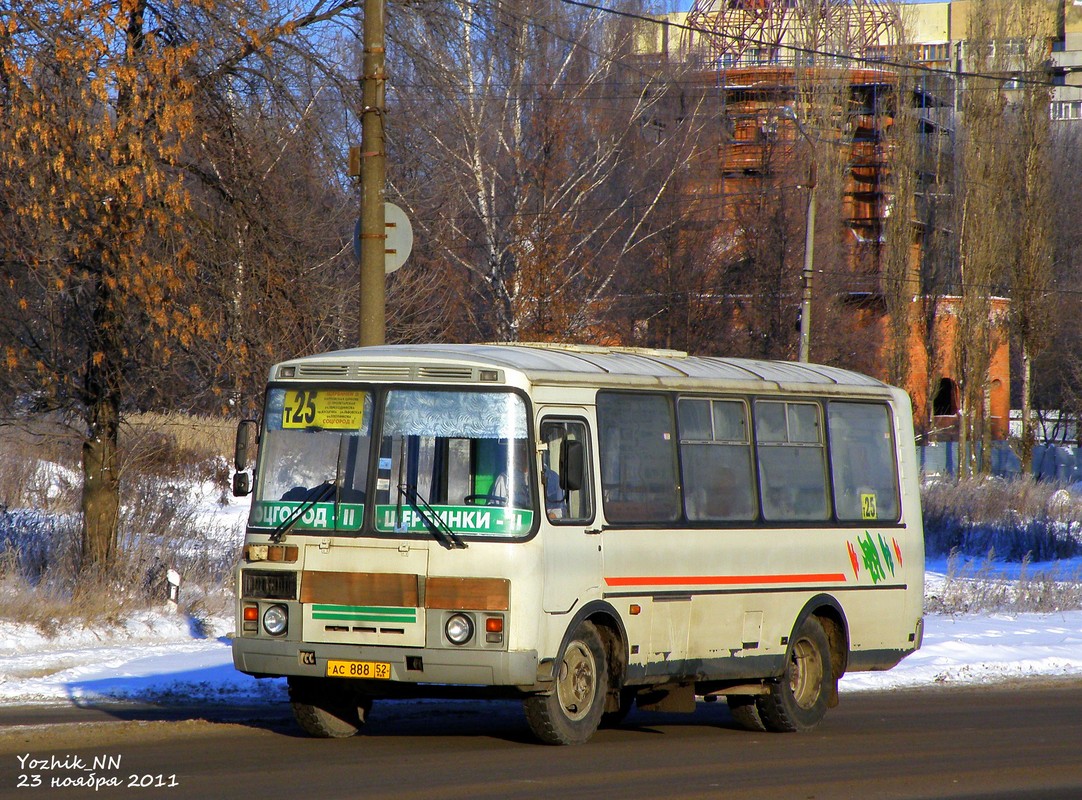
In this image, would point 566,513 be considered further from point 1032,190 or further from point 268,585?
point 1032,190

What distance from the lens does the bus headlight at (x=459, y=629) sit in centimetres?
969

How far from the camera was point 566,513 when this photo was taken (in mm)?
10250

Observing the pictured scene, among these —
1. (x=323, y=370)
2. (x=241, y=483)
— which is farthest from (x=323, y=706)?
(x=323, y=370)

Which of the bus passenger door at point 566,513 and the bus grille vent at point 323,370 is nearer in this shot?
the bus passenger door at point 566,513

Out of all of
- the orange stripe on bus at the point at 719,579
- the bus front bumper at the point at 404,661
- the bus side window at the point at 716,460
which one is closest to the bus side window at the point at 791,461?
the bus side window at the point at 716,460

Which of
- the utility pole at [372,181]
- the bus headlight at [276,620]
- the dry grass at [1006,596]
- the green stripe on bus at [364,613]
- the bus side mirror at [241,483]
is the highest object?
the utility pole at [372,181]

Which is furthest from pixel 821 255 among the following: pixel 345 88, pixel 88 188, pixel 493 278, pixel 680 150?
pixel 88 188

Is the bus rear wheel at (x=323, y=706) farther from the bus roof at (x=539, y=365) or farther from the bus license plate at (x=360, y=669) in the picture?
the bus roof at (x=539, y=365)

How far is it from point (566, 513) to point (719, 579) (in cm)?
177

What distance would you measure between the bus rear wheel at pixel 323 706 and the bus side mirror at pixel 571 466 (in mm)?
2125

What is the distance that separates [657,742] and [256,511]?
3310 mm

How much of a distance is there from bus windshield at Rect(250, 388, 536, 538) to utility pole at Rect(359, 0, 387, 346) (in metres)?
3.57

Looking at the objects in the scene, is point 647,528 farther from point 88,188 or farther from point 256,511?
point 88,188

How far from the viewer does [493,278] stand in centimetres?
3212
